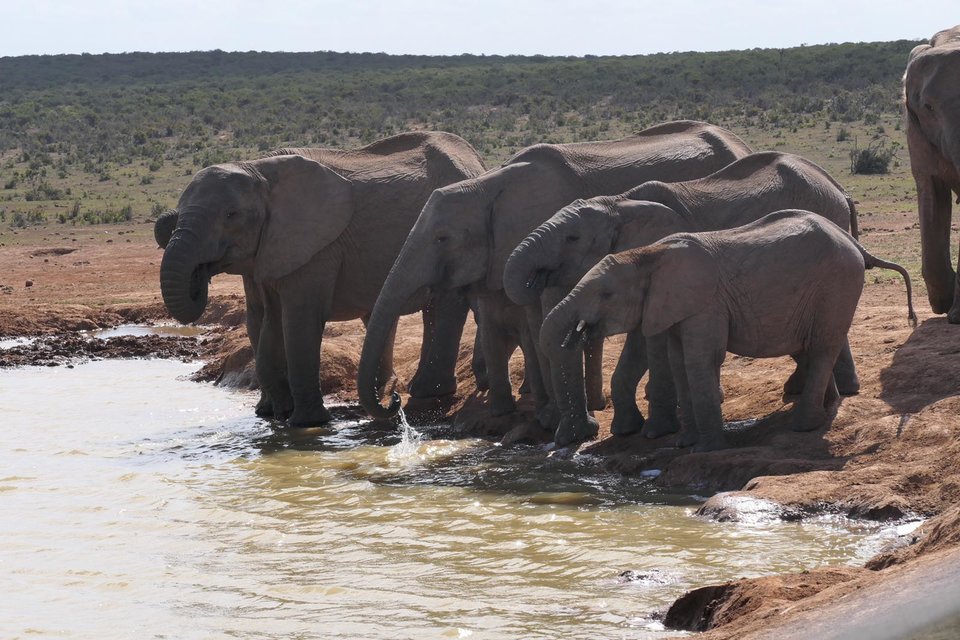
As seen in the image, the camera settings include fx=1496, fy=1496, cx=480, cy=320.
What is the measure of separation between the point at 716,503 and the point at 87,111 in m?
54.1

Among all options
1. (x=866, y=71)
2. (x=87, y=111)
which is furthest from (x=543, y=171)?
(x=87, y=111)

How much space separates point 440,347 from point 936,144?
426cm

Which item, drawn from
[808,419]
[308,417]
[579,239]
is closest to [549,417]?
[579,239]

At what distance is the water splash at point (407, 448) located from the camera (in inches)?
423

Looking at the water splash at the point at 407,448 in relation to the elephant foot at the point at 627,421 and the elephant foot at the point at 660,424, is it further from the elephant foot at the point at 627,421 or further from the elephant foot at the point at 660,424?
the elephant foot at the point at 660,424

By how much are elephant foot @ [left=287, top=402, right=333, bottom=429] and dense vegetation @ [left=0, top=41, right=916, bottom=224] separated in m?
19.1

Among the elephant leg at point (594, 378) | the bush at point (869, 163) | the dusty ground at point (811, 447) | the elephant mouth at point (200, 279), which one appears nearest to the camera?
the dusty ground at point (811, 447)

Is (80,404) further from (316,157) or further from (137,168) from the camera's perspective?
(137,168)

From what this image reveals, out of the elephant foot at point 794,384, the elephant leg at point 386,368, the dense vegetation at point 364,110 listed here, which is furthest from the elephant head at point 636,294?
the dense vegetation at point 364,110

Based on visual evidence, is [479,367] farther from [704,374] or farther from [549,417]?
[704,374]

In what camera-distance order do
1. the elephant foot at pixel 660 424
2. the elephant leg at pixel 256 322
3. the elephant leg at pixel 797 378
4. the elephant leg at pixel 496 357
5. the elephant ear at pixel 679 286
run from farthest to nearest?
the elephant leg at pixel 256 322 → the elephant leg at pixel 496 357 → the elephant leg at pixel 797 378 → the elephant foot at pixel 660 424 → the elephant ear at pixel 679 286

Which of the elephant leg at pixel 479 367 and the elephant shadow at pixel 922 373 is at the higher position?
the elephant shadow at pixel 922 373

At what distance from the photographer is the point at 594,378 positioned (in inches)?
446

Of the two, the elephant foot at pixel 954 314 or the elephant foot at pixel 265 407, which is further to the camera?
the elephant foot at pixel 265 407
